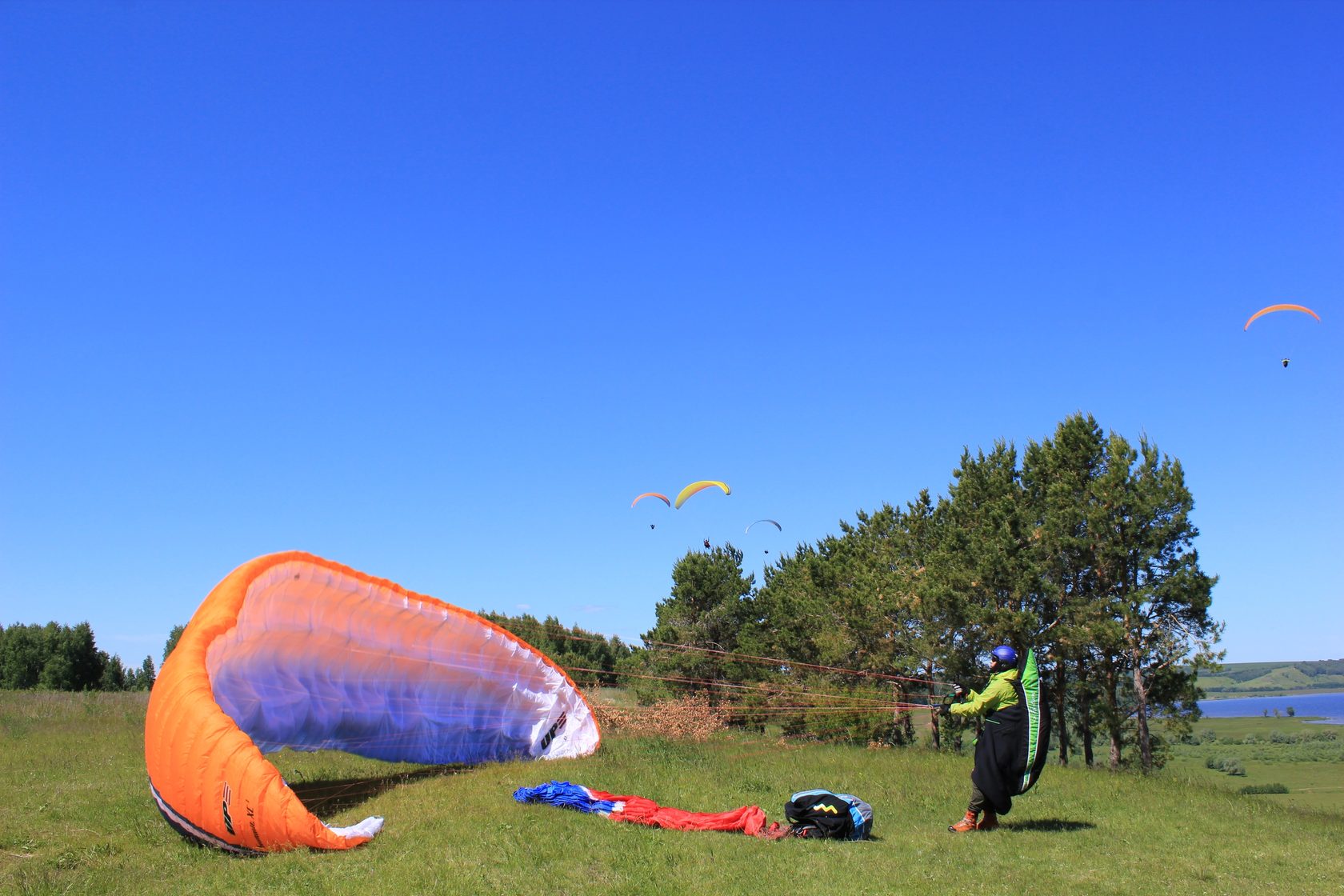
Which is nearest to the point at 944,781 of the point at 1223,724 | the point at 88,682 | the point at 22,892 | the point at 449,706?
the point at 449,706

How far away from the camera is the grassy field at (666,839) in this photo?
853 centimetres

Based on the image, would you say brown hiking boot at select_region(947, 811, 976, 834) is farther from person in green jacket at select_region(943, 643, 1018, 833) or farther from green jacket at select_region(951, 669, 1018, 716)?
green jacket at select_region(951, 669, 1018, 716)

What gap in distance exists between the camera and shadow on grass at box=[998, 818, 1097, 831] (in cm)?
1120

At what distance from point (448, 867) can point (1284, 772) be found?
74834mm

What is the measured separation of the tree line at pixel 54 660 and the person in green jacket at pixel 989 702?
68877mm

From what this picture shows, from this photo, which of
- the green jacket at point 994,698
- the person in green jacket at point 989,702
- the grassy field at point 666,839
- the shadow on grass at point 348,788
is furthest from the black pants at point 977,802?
the shadow on grass at point 348,788

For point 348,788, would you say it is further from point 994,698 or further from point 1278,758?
point 1278,758

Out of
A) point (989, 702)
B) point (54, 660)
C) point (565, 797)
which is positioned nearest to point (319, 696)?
point (565, 797)

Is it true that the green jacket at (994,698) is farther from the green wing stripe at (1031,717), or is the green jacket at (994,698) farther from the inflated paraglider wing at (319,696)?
the inflated paraglider wing at (319,696)

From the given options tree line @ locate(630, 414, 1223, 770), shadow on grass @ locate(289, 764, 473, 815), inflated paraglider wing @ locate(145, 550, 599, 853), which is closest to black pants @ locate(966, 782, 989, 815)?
inflated paraglider wing @ locate(145, 550, 599, 853)

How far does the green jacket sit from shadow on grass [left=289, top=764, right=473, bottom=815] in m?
7.69

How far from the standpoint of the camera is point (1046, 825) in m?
11.5

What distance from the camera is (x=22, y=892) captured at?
8.32 m

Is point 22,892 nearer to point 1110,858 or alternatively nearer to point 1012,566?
point 1110,858
